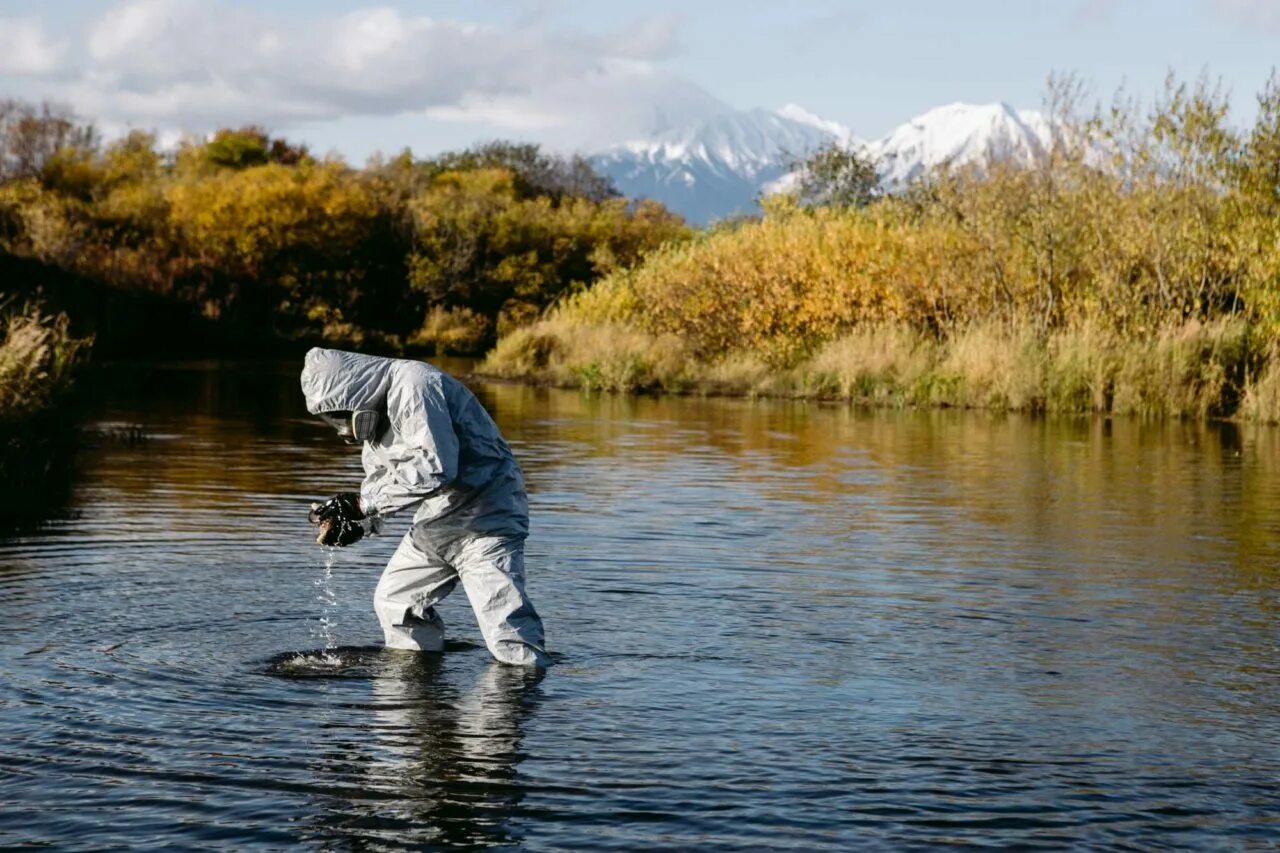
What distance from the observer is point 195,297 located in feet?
174

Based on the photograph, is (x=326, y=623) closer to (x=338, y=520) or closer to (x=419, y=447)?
(x=338, y=520)

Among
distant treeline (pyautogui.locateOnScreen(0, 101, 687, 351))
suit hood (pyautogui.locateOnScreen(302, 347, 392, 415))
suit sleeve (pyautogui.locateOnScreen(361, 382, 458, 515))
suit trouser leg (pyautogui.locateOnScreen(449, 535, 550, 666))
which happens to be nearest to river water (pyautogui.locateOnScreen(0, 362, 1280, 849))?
suit trouser leg (pyautogui.locateOnScreen(449, 535, 550, 666))

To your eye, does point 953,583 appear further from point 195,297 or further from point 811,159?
point 811,159

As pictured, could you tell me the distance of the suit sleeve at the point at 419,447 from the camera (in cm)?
772

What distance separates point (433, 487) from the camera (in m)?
7.75

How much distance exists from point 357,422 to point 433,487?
503 millimetres

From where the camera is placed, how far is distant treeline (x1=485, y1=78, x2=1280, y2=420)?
29984mm

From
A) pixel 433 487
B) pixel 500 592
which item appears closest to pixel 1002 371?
pixel 500 592

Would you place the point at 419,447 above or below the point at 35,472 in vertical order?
above

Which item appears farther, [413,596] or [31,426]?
[31,426]

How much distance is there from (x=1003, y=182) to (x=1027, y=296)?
91.0 inches

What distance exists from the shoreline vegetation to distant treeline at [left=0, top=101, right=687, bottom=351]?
0.43 ft

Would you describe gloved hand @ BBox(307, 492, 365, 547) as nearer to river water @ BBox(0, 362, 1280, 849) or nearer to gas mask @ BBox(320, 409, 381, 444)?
gas mask @ BBox(320, 409, 381, 444)

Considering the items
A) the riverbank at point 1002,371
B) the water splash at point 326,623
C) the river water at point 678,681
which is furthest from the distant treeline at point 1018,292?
the water splash at point 326,623
